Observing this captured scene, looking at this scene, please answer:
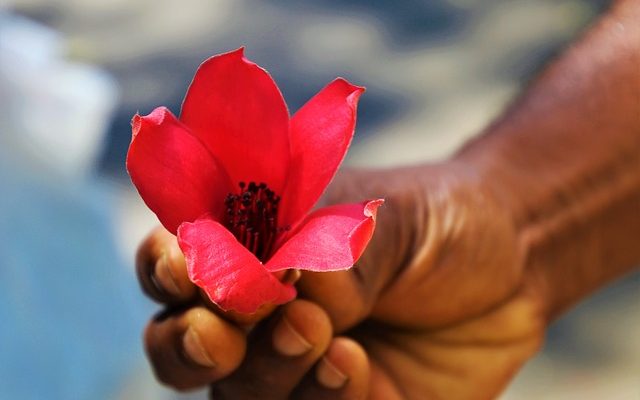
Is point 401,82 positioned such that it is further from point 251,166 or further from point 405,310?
point 251,166

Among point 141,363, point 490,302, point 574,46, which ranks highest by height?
point 574,46

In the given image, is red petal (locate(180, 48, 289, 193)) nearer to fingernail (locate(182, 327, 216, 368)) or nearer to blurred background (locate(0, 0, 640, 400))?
fingernail (locate(182, 327, 216, 368))

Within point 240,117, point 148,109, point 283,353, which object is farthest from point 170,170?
point 148,109

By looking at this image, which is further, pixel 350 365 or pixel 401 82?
pixel 401 82

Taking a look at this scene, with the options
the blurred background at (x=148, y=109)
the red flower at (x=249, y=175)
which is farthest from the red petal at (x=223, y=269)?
the blurred background at (x=148, y=109)

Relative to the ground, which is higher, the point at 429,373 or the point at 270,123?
the point at 270,123

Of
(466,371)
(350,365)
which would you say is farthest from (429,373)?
(350,365)

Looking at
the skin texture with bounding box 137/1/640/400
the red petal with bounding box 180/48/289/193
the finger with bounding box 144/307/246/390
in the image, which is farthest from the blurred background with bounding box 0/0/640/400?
the red petal with bounding box 180/48/289/193
